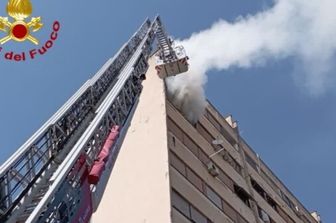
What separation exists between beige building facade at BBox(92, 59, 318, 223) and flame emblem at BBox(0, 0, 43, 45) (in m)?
6.65

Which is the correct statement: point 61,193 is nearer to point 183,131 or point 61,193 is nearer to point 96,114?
point 96,114

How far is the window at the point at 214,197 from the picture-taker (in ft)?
61.7

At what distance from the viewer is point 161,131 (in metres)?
18.2

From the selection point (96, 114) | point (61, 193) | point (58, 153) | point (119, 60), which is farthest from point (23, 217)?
point (119, 60)

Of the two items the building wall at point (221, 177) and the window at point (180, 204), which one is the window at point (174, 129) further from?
the window at point (180, 204)

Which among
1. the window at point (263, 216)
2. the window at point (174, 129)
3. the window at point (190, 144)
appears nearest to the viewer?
the window at point (174, 129)

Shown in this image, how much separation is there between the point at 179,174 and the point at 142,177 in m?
1.27

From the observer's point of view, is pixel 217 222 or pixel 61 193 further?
pixel 217 222

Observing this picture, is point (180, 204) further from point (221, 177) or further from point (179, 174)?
point (221, 177)

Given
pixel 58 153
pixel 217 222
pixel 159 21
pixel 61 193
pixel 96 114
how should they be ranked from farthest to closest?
pixel 159 21
pixel 217 222
pixel 96 114
pixel 58 153
pixel 61 193

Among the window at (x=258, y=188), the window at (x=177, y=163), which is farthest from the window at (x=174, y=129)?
the window at (x=258, y=188)

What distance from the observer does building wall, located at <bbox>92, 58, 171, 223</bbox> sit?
1538 centimetres

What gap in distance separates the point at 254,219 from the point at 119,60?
9854 mm

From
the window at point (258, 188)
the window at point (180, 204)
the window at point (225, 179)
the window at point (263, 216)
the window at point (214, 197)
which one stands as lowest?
the window at point (180, 204)
